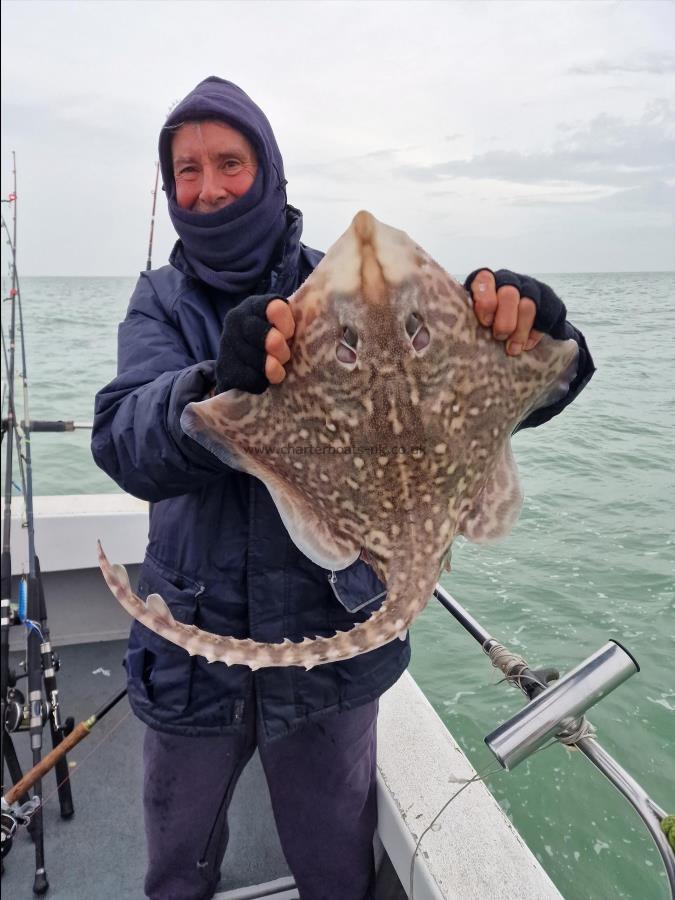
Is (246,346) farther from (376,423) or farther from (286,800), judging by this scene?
(286,800)

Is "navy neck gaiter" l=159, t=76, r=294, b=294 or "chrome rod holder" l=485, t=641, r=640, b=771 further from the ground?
"navy neck gaiter" l=159, t=76, r=294, b=294

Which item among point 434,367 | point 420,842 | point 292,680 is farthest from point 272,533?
point 420,842

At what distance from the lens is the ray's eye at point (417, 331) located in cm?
136

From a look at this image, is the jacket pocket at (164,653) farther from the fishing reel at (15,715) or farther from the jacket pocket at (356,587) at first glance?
the fishing reel at (15,715)

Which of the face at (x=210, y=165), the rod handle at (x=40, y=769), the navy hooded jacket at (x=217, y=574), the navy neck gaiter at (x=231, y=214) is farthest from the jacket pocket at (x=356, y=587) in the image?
the rod handle at (x=40, y=769)

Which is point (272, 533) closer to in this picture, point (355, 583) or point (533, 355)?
point (355, 583)

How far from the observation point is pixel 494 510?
1.69 metres

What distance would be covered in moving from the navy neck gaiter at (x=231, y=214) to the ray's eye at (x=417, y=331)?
938 millimetres

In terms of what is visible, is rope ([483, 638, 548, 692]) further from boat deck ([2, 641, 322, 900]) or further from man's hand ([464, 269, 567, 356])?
boat deck ([2, 641, 322, 900])

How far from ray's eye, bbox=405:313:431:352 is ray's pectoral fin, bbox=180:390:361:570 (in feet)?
1.24

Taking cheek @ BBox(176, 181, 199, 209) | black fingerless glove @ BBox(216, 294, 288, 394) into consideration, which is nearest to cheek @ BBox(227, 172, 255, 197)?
cheek @ BBox(176, 181, 199, 209)

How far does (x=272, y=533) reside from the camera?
2008mm

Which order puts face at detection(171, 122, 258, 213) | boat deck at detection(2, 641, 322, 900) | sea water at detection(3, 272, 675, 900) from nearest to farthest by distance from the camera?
face at detection(171, 122, 258, 213) → boat deck at detection(2, 641, 322, 900) → sea water at detection(3, 272, 675, 900)

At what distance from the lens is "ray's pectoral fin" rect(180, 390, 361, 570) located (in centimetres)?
146
